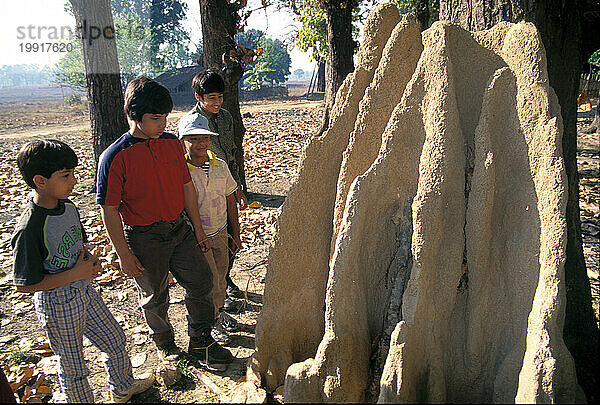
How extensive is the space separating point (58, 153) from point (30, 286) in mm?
712

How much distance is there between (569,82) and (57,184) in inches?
125

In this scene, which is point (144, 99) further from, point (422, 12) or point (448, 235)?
point (422, 12)

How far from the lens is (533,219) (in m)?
2.27

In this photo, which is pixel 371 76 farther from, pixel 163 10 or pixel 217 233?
pixel 163 10

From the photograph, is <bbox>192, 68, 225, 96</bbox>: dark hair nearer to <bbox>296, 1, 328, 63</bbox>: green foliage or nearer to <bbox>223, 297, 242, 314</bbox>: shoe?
<bbox>223, 297, 242, 314</bbox>: shoe

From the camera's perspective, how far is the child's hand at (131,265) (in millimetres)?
2879

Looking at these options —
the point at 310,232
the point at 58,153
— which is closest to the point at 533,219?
the point at 310,232

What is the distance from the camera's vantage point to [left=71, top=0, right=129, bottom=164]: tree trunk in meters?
6.70

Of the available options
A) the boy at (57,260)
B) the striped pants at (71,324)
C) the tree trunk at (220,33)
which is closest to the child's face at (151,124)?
the boy at (57,260)

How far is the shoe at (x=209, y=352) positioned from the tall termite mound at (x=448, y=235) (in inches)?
22.8

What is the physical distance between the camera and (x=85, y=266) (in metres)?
2.55

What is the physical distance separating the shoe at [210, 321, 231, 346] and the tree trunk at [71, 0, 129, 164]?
13.9ft

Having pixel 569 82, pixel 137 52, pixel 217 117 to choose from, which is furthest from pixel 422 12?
pixel 137 52

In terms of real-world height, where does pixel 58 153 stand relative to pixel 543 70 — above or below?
below
